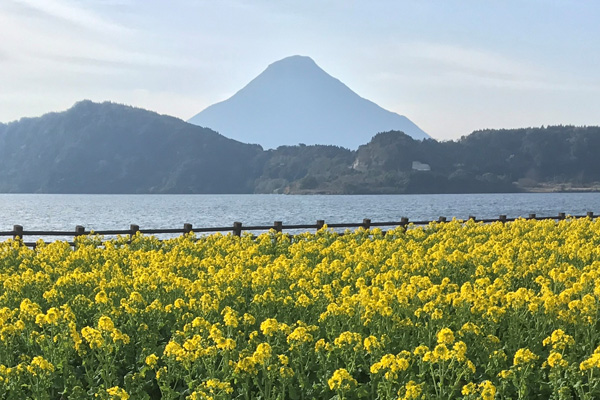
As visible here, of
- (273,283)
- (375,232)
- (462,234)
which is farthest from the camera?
(375,232)

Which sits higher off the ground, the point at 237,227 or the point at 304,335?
the point at 237,227

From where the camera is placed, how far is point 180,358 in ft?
23.4

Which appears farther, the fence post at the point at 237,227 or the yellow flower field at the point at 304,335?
the fence post at the point at 237,227

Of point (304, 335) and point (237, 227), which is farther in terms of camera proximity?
point (237, 227)

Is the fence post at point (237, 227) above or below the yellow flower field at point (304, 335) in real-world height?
above

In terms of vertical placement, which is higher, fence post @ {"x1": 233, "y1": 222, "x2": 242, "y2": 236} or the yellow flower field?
fence post @ {"x1": 233, "y1": 222, "x2": 242, "y2": 236}

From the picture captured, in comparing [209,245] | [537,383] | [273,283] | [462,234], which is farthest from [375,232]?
[537,383]

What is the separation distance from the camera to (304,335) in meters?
7.74

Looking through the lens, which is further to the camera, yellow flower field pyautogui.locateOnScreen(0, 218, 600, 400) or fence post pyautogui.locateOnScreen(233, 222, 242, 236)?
fence post pyautogui.locateOnScreen(233, 222, 242, 236)

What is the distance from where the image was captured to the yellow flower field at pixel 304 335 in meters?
7.00

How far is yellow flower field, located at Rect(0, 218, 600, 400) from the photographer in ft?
23.0

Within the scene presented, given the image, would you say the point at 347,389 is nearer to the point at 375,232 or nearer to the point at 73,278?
the point at 73,278

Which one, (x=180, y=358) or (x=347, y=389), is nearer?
(x=347, y=389)

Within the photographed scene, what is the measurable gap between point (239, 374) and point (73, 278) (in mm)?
5744
